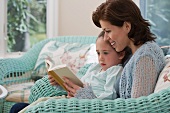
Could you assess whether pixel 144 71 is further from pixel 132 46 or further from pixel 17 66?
pixel 17 66

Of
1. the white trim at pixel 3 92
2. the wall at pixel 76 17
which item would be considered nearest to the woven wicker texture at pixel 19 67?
the white trim at pixel 3 92

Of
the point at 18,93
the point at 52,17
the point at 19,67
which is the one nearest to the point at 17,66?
the point at 19,67

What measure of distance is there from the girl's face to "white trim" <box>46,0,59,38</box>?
1.62 metres

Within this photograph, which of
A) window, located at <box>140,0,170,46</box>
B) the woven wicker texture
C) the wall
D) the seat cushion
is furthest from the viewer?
the wall

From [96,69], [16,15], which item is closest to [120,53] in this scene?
[96,69]

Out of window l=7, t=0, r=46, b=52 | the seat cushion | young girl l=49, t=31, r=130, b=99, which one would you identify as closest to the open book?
young girl l=49, t=31, r=130, b=99

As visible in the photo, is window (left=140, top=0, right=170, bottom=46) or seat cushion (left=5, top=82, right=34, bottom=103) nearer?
seat cushion (left=5, top=82, right=34, bottom=103)

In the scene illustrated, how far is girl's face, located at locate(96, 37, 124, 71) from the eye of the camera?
74.8 inches

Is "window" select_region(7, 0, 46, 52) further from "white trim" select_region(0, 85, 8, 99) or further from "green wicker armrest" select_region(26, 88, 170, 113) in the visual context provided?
"green wicker armrest" select_region(26, 88, 170, 113)

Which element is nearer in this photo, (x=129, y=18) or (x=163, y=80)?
(x=163, y=80)

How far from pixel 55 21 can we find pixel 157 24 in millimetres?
1026

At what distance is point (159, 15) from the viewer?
3201 mm

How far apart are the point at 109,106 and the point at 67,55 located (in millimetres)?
1632

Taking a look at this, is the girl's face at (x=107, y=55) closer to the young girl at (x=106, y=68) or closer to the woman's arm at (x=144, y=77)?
the young girl at (x=106, y=68)
